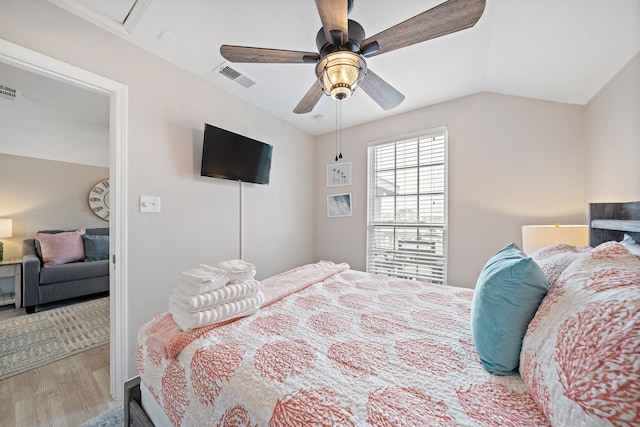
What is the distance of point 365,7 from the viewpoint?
4.78 feet

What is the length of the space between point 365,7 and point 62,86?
3.26 metres

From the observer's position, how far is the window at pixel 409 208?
2695 mm

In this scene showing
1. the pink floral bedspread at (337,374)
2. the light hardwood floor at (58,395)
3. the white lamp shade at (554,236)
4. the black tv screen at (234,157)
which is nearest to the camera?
the pink floral bedspread at (337,374)

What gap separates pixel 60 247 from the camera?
3383mm

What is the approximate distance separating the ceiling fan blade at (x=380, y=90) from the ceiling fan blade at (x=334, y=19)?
34cm

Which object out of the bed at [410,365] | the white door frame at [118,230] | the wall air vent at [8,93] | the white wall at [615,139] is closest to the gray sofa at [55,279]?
the wall air vent at [8,93]

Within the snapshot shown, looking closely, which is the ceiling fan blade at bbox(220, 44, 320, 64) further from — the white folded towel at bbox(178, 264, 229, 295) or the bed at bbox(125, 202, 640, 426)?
the bed at bbox(125, 202, 640, 426)

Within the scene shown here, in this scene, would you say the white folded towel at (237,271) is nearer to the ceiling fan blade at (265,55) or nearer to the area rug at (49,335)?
the ceiling fan blade at (265,55)

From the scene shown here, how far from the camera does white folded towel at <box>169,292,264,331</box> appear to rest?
3.49 feet

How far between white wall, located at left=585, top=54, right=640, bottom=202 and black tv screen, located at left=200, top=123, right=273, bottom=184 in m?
2.82

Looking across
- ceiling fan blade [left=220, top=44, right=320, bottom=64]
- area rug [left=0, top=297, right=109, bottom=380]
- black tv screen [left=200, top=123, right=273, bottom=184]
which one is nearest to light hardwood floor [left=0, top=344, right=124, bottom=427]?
area rug [left=0, top=297, right=109, bottom=380]

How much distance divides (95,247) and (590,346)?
17.0 ft

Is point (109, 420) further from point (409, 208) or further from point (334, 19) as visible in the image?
point (409, 208)

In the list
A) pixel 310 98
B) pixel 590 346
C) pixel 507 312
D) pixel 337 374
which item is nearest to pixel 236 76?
pixel 310 98
